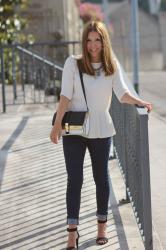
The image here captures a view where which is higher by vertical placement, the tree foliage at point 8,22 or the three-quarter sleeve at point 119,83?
the tree foliage at point 8,22

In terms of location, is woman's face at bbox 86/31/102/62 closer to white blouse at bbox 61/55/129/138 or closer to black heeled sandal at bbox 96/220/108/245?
white blouse at bbox 61/55/129/138

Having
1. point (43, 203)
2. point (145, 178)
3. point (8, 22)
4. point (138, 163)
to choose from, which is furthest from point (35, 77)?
point (145, 178)

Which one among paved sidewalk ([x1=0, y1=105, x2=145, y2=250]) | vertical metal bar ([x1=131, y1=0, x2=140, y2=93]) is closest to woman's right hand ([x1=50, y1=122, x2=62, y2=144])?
paved sidewalk ([x1=0, y1=105, x2=145, y2=250])

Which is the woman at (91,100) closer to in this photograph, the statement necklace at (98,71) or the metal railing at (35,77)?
the statement necklace at (98,71)

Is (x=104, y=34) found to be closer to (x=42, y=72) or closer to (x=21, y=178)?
(x=21, y=178)

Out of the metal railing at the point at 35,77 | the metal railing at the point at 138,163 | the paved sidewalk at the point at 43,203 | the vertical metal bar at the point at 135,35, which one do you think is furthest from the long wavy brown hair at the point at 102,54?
the metal railing at the point at 35,77

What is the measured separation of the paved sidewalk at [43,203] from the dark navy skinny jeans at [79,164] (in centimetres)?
37

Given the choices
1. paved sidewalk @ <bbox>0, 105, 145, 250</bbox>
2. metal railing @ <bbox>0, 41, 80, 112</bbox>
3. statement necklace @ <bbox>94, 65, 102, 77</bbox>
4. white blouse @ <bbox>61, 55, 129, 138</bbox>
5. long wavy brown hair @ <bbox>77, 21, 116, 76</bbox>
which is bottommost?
paved sidewalk @ <bbox>0, 105, 145, 250</bbox>

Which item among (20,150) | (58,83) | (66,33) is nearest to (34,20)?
(66,33)

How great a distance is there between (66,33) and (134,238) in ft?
64.2

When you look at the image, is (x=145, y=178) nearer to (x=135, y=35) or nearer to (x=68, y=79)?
(x=68, y=79)

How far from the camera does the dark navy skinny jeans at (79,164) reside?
4637 mm

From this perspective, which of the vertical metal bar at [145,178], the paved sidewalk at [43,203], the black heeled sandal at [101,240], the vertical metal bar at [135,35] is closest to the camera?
the vertical metal bar at [145,178]

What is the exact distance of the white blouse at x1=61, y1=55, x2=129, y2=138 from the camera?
14.9 ft
